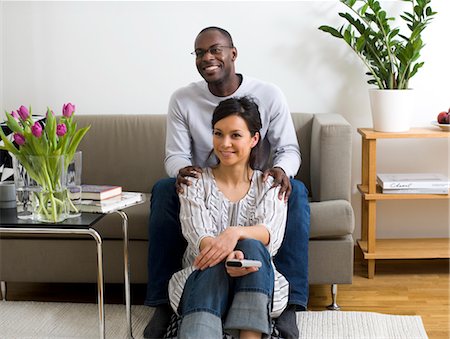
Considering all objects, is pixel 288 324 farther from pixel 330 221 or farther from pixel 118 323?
pixel 118 323

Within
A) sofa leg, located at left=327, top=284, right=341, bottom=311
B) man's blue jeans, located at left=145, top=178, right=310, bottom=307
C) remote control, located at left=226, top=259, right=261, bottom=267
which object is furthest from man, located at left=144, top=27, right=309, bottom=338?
remote control, located at left=226, top=259, right=261, bottom=267

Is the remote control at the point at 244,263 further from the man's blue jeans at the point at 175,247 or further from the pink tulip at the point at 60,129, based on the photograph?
the pink tulip at the point at 60,129

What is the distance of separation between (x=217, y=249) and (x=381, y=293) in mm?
1115

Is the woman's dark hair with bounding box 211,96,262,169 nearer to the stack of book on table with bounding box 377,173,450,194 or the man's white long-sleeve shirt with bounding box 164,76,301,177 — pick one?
the man's white long-sleeve shirt with bounding box 164,76,301,177

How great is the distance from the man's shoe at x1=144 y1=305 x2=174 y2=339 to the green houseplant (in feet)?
4.43

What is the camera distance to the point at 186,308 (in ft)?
8.29

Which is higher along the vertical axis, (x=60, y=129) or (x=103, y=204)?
(x=60, y=129)

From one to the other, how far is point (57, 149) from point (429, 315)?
5.13 feet

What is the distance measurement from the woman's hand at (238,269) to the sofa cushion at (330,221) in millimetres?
630

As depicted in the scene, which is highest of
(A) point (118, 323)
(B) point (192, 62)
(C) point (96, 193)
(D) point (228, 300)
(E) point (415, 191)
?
(B) point (192, 62)

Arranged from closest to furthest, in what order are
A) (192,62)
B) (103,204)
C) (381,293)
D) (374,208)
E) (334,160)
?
(103,204) < (334,160) < (381,293) < (374,208) < (192,62)

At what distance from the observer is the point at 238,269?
2520 millimetres

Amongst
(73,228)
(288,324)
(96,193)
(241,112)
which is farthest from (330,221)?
(73,228)

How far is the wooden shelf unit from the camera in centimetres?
358
